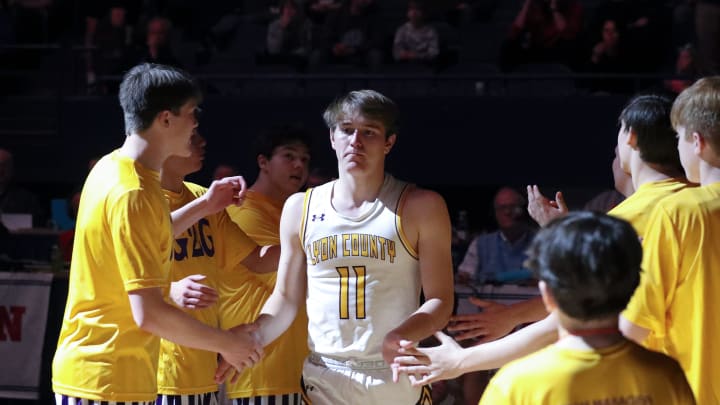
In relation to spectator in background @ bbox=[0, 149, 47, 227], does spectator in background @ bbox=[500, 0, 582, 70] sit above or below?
above

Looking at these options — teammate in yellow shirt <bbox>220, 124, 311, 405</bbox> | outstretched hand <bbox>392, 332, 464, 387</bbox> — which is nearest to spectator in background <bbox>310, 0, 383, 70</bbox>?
teammate in yellow shirt <bbox>220, 124, 311, 405</bbox>

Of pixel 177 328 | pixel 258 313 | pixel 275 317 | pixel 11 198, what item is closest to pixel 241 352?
pixel 275 317

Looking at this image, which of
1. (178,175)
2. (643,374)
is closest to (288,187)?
(178,175)

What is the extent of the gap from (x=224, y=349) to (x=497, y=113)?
273 inches

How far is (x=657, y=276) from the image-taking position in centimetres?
306

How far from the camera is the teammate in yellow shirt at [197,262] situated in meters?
4.54

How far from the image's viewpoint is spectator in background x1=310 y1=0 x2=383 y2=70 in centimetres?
1153

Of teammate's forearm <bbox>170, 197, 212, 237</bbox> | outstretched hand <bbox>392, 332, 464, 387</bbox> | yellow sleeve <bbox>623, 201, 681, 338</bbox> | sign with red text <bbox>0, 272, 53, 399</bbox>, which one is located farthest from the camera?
sign with red text <bbox>0, 272, 53, 399</bbox>

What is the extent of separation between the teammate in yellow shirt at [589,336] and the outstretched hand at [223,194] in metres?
2.17

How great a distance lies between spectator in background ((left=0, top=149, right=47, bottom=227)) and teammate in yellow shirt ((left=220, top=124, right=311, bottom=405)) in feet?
17.1

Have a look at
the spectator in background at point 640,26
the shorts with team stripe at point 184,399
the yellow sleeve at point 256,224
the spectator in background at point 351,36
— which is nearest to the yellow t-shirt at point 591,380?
the shorts with team stripe at point 184,399

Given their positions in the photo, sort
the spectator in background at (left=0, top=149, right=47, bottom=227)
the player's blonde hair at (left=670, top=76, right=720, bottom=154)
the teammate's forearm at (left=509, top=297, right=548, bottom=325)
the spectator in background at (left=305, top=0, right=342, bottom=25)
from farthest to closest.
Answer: the spectator in background at (left=305, top=0, right=342, bottom=25) < the spectator in background at (left=0, top=149, right=47, bottom=227) < the teammate's forearm at (left=509, top=297, right=548, bottom=325) < the player's blonde hair at (left=670, top=76, right=720, bottom=154)

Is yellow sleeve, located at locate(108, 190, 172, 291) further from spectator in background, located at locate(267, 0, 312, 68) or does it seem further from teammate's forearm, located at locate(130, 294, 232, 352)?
spectator in background, located at locate(267, 0, 312, 68)

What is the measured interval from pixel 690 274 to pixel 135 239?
181 centimetres
